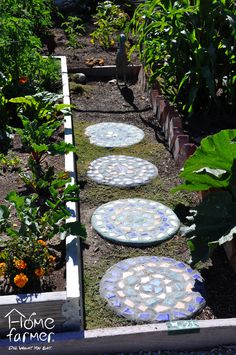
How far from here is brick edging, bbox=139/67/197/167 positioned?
4.93 meters

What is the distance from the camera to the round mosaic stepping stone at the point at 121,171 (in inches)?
192

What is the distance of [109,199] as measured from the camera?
461 cm

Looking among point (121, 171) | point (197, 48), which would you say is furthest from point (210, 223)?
point (197, 48)

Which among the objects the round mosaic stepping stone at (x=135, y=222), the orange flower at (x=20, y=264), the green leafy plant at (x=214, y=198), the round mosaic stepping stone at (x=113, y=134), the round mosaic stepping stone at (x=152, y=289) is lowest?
the round mosaic stepping stone at (x=152, y=289)

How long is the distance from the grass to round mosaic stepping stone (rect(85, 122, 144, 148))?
86 mm

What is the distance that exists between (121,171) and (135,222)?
3.02ft

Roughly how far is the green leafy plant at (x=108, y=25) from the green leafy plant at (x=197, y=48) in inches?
116

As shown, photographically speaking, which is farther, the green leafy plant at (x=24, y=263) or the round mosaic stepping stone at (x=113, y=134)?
the round mosaic stepping stone at (x=113, y=134)

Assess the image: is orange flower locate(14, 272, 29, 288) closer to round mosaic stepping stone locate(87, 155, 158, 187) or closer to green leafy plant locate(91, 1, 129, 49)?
round mosaic stepping stone locate(87, 155, 158, 187)

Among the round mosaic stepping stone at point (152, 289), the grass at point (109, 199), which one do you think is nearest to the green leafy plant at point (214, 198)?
the round mosaic stepping stone at point (152, 289)

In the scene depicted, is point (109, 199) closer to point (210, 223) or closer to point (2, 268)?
point (210, 223)

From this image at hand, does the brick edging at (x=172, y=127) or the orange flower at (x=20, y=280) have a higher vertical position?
the brick edging at (x=172, y=127)

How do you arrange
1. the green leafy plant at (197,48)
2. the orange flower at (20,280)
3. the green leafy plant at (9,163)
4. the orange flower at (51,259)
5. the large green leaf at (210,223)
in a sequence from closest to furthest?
the orange flower at (20,280)
the orange flower at (51,259)
the large green leaf at (210,223)
the green leafy plant at (9,163)
the green leafy plant at (197,48)

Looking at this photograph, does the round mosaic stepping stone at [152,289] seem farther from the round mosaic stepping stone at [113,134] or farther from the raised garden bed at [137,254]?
the round mosaic stepping stone at [113,134]
